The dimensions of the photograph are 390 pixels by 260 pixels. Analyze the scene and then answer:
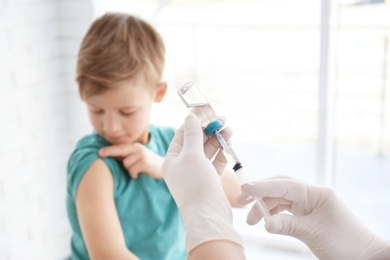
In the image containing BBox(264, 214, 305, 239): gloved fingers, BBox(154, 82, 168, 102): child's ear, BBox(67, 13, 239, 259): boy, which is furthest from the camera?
BBox(154, 82, 168, 102): child's ear

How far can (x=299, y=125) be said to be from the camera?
192 inches

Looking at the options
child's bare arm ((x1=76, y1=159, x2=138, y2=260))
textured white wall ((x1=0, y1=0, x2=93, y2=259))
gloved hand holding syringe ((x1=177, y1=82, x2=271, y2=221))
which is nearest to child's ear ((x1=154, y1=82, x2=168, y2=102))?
child's bare arm ((x1=76, y1=159, x2=138, y2=260))

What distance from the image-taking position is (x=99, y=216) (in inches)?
60.9

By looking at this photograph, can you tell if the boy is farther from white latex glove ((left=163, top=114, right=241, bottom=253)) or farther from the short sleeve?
white latex glove ((left=163, top=114, right=241, bottom=253))

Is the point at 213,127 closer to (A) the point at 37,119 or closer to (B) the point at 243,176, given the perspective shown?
(B) the point at 243,176

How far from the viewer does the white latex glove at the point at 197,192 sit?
109 centimetres

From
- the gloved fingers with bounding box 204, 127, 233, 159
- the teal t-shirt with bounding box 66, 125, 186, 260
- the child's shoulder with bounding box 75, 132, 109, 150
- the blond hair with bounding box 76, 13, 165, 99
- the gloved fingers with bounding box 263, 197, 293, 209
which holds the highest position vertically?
the blond hair with bounding box 76, 13, 165, 99

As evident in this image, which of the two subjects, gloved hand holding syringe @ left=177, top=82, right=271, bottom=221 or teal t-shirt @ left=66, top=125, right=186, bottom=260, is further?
teal t-shirt @ left=66, top=125, right=186, bottom=260

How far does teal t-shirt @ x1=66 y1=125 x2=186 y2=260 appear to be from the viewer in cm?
168

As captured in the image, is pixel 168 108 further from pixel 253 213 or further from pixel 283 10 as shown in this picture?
pixel 253 213

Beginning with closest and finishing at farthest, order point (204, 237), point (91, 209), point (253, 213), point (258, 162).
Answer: point (204, 237) < point (253, 213) < point (91, 209) < point (258, 162)

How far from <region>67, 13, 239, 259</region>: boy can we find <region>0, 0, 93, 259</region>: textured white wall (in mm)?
718

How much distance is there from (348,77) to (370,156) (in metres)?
0.93

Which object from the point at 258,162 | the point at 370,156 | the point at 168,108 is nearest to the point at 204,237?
the point at 258,162
